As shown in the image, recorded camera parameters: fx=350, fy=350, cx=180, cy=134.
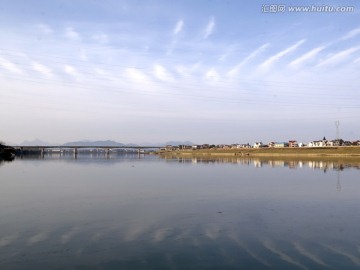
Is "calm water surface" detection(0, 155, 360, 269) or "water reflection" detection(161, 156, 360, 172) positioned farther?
"water reflection" detection(161, 156, 360, 172)

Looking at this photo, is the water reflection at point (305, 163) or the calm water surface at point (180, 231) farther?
the water reflection at point (305, 163)

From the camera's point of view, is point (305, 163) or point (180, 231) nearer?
point (180, 231)

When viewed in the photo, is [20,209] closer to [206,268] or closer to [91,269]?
[91,269]

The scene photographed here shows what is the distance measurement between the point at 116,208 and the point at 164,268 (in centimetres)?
1161

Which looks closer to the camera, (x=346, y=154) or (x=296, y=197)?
(x=296, y=197)

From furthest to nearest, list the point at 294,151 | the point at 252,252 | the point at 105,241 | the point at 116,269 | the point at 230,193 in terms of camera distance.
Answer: the point at 294,151, the point at 230,193, the point at 105,241, the point at 252,252, the point at 116,269

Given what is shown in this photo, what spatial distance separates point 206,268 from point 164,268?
54.8 inches

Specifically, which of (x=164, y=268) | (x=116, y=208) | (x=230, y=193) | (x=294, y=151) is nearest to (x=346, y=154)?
(x=294, y=151)

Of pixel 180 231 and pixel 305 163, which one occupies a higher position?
pixel 305 163

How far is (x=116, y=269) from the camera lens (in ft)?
37.4

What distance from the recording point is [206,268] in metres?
11.6

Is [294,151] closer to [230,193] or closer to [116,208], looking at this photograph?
[230,193]

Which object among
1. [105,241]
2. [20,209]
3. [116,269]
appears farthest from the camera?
[20,209]

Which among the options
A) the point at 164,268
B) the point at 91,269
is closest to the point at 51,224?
the point at 91,269
